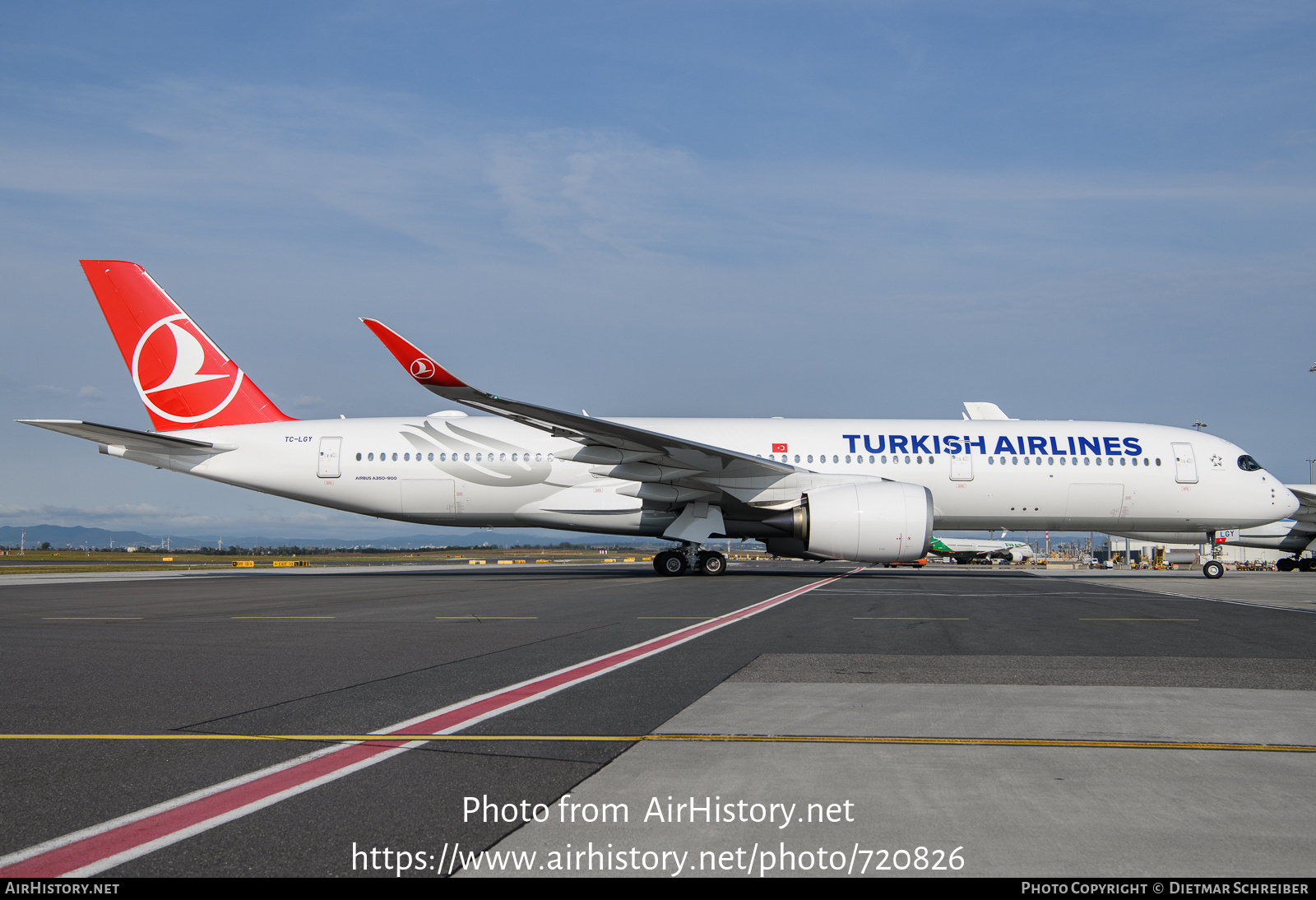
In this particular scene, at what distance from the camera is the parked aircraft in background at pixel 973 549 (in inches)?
2766

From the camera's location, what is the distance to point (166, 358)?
24.0 metres

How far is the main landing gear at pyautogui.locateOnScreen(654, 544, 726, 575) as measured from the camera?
906 inches

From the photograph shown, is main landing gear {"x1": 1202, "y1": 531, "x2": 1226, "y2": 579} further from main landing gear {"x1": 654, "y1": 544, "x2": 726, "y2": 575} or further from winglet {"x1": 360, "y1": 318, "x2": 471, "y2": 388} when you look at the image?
winglet {"x1": 360, "y1": 318, "x2": 471, "y2": 388}

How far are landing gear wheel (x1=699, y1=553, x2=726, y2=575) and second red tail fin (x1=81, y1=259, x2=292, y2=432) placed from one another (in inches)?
482

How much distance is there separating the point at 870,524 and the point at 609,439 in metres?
5.99

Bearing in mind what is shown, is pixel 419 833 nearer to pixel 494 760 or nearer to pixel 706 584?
pixel 494 760

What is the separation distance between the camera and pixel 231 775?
3.90 metres

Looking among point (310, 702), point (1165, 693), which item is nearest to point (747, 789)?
point (310, 702)

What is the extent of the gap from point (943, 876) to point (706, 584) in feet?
53.7

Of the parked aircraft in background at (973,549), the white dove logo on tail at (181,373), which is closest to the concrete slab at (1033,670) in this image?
the white dove logo on tail at (181,373)

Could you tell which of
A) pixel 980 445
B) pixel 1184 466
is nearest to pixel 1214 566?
pixel 1184 466

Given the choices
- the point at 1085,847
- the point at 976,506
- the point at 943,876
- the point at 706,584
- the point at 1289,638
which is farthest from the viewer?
the point at 976,506

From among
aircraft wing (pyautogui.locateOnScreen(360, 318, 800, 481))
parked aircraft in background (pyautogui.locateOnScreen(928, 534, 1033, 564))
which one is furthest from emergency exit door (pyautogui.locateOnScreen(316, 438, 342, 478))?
parked aircraft in background (pyautogui.locateOnScreen(928, 534, 1033, 564))

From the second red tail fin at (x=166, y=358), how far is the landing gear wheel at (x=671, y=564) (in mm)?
11241
